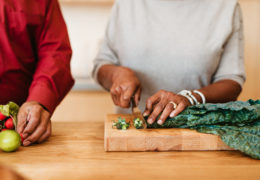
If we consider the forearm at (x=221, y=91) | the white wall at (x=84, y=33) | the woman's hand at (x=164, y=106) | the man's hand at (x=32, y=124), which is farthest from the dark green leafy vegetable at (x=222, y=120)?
the white wall at (x=84, y=33)

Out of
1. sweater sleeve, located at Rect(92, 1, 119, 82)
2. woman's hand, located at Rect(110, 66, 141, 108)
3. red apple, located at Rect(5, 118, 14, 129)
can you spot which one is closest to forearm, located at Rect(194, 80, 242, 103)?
woman's hand, located at Rect(110, 66, 141, 108)

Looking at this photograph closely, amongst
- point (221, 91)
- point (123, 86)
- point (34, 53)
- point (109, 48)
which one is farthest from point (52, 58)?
point (221, 91)

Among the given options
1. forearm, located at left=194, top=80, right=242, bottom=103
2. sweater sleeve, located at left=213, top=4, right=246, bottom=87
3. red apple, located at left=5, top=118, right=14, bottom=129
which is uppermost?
sweater sleeve, located at left=213, top=4, right=246, bottom=87


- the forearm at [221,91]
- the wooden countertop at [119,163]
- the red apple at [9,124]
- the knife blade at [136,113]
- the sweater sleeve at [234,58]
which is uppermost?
the sweater sleeve at [234,58]

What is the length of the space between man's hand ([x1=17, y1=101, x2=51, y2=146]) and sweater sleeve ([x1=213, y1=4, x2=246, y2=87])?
731mm

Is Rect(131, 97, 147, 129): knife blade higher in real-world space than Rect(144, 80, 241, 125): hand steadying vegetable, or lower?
lower

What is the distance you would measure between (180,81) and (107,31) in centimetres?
40

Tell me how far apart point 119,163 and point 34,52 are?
0.58 m

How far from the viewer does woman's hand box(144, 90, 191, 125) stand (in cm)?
86

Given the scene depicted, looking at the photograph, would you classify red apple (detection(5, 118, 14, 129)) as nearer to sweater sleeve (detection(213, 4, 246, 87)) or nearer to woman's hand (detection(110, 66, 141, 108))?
woman's hand (detection(110, 66, 141, 108))

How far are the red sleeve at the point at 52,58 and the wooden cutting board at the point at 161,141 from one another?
262 millimetres

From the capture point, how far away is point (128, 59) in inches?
49.5

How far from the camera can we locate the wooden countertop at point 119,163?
0.64m

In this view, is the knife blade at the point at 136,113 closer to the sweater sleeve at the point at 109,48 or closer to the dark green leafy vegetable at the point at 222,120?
the dark green leafy vegetable at the point at 222,120
